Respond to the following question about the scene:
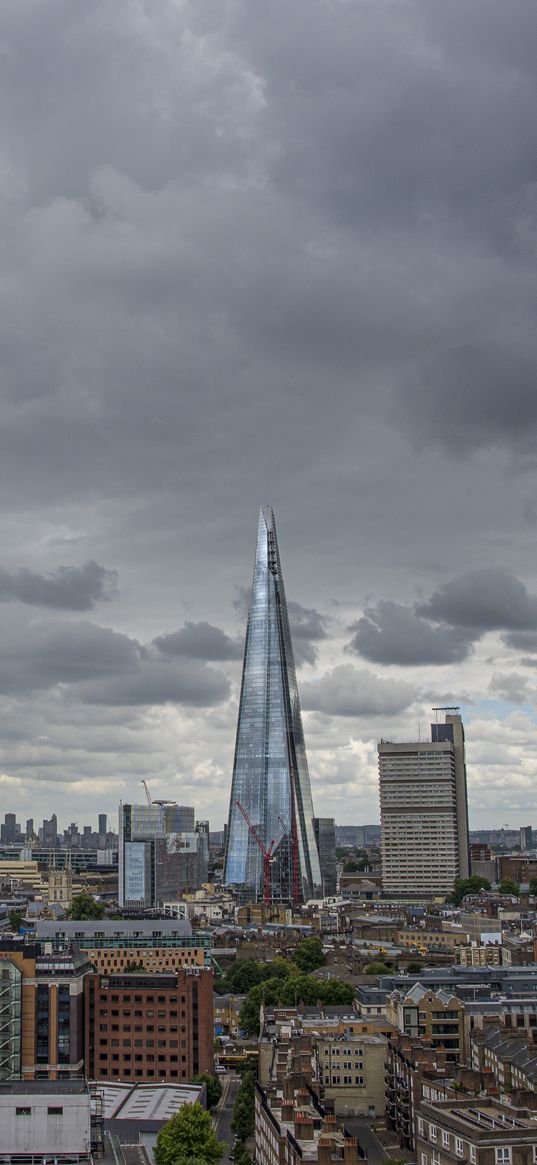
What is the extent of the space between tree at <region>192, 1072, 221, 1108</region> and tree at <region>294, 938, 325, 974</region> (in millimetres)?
70598

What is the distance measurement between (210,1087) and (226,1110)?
192 inches

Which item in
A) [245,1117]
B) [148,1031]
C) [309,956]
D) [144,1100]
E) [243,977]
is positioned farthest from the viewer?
[309,956]

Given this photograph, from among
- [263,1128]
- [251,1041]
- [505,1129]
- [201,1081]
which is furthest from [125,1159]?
[251,1041]

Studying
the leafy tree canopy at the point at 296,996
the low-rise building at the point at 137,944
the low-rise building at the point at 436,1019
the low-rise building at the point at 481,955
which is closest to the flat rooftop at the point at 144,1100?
the low-rise building at the point at 436,1019

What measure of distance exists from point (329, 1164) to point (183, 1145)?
21.2m

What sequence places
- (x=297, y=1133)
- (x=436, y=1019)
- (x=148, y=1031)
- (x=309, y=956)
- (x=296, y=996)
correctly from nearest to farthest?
(x=297, y=1133) → (x=436, y=1019) → (x=148, y=1031) → (x=296, y=996) → (x=309, y=956)

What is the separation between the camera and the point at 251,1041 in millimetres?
134500

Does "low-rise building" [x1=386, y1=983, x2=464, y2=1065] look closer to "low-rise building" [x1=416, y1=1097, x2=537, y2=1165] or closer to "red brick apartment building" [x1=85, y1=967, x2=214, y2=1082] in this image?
"red brick apartment building" [x1=85, y1=967, x2=214, y2=1082]

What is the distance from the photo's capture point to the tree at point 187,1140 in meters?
74.6

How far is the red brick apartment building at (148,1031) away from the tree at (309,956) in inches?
2651

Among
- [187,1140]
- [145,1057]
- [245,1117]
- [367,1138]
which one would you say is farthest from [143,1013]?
[187,1140]

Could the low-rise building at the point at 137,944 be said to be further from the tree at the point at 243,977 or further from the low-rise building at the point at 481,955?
the low-rise building at the point at 481,955

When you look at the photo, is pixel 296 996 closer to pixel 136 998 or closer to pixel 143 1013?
pixel 143 1013

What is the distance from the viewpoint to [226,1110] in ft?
347
